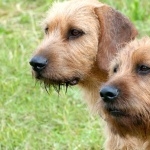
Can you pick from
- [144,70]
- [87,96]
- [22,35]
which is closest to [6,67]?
[22,35]

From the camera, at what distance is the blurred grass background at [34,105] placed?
26.8ft

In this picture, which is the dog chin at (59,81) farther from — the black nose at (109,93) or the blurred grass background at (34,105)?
the black nose at (109,93)

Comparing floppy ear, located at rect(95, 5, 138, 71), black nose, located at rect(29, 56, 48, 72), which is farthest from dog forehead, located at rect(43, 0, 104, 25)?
black nose, located at rect(29, 56, 48, 72)

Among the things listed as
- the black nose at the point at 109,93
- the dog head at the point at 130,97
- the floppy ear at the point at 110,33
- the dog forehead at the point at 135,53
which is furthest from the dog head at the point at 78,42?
the black nose at the point at 109,93

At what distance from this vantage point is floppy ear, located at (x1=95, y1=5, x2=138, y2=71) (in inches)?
293

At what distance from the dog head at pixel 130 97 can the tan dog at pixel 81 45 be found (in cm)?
80

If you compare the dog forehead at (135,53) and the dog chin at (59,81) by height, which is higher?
the dog forehead at (135,53)

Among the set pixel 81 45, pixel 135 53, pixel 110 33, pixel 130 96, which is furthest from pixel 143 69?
pixel 81 45

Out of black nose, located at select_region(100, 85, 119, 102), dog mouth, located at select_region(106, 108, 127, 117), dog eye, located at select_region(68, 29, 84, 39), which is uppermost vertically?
black nose, located at select_region(100, 85, 119, 102)

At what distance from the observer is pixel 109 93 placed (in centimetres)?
636

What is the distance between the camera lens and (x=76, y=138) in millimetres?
8219

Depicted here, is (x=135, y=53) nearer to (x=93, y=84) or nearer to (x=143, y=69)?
(x=143, y=69)

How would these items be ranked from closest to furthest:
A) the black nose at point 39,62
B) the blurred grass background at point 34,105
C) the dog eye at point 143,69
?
the dog eye at point 143,69 < the black nose at point 39,62 < the blurred grass background at point 34,105

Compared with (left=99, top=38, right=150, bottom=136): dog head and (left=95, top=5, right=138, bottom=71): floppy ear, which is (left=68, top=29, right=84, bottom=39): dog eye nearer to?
(left=95, top=5, right=138, bottom=71): floppy ear
